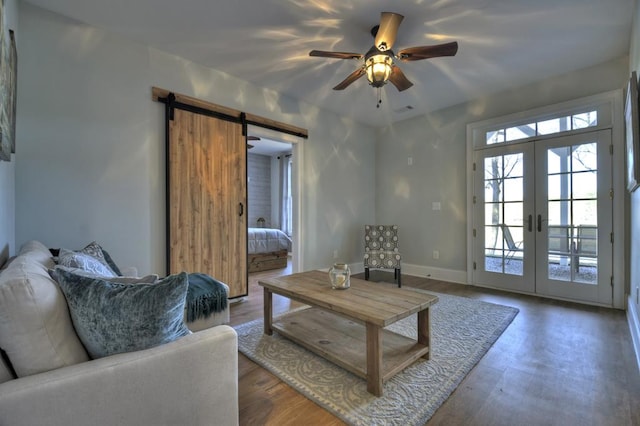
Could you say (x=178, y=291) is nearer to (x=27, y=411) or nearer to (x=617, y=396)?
(x=27, y=411)

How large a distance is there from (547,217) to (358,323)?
296 centimetres

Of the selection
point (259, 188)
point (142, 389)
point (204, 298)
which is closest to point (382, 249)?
point (204, 298)

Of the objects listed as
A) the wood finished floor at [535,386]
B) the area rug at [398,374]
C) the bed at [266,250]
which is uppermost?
the bed at [266,250]

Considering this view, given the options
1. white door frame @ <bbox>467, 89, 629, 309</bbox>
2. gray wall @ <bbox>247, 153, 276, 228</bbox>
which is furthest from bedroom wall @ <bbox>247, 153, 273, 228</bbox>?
white door frame @ <bbox>467, 89, 629, 309</bbox>

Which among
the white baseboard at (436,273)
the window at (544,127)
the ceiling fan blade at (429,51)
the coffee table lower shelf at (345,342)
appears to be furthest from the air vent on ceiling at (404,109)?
the coffee table lower shelf at (345,342)

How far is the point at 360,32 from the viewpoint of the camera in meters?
2.58

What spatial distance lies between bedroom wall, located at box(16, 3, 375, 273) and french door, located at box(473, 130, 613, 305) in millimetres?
3557

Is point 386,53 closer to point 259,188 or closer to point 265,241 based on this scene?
point 265,241

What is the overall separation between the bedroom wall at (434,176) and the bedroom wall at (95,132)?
2806mm

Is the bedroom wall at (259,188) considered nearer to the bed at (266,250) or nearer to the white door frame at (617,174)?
the bed at (266,250)

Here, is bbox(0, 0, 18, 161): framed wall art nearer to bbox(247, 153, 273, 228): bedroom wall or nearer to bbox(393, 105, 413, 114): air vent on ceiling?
bbox(393, 105, 413, 114): air vent on ceiling

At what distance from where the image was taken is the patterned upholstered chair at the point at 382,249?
13.8 ft

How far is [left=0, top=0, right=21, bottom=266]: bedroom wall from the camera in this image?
1.75m

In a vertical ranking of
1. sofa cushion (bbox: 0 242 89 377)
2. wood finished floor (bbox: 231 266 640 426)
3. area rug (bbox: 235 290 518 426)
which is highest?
sofa cushion (bbox: 0 242 89 377)
